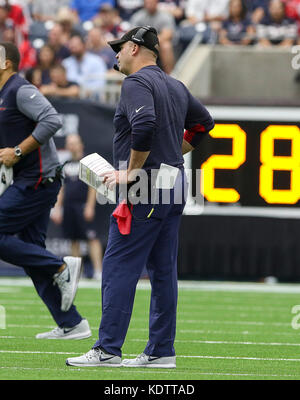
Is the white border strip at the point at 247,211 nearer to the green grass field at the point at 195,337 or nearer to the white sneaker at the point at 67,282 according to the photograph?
the green grass field at the point at 195,337

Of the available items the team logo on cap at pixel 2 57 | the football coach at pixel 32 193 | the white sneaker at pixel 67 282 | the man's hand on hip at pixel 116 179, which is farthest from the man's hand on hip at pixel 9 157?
the man's hand on hip at pixel 116 179

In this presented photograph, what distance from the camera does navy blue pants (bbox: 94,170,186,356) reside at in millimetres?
6375

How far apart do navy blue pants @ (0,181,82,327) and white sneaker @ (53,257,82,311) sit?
6cm

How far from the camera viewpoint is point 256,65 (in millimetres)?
16359

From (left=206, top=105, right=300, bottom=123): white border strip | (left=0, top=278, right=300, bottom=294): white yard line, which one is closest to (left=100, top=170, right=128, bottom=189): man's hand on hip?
(left=0, top=278, right=300, bottom=294): white yard line

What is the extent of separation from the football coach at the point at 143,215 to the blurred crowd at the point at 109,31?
8.62 meters

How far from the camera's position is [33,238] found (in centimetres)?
797

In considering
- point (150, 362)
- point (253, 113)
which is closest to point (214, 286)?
point (253, 113)

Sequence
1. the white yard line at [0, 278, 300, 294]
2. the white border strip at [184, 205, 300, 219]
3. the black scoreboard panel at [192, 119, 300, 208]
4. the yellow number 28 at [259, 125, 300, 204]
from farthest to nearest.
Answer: the white border strip at [184, 205, 300, 219], the black scoreboard panel at [192, 119, 300, 208], the yellow number 28 at [259, 125, 300, 204], the white yard line at [0, 278, 300, 294]

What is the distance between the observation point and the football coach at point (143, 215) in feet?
20.6

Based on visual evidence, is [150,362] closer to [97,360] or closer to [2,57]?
[97,360]

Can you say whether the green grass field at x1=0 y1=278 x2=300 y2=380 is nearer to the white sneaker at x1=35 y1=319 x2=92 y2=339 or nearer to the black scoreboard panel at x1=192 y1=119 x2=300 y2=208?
the white sneaker at x1=35 y1=319 x2=92 y2=339

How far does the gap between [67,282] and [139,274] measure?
1.44m
